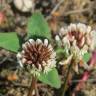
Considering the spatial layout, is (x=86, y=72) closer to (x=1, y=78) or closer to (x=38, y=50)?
(x=1, y=78)

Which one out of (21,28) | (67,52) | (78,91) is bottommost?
(78,91)

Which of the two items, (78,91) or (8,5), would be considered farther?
(8,5)

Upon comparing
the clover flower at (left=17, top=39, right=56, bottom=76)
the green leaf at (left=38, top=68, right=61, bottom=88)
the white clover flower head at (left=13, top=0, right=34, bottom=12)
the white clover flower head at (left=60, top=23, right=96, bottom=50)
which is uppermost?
the white clover flower head at (left=60, top=23, right=96, bottom=50)

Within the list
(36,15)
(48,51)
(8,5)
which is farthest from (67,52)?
(8,5)

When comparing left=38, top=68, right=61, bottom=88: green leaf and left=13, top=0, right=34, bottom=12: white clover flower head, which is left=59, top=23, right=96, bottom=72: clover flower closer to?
left=38, top=68, right=61, bottom=88: green leaf

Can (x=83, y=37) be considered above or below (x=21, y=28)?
above

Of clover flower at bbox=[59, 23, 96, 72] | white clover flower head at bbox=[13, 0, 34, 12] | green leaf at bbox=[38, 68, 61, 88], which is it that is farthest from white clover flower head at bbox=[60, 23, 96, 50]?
white clover flower head at bbox=[13, 0, 34, 12]
